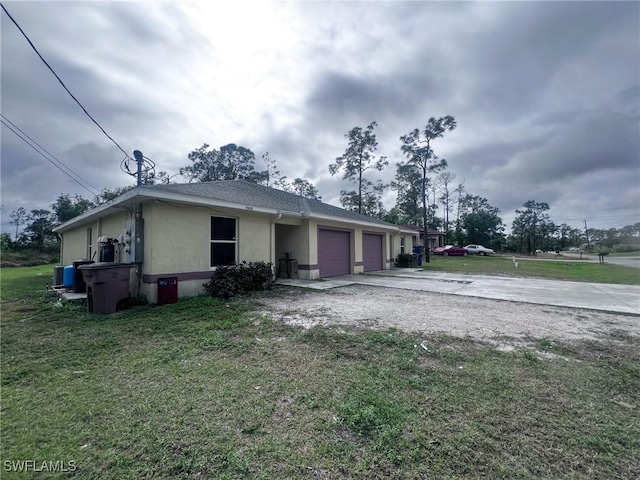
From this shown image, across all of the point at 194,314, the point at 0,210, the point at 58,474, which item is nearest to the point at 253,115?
the point at 194,314

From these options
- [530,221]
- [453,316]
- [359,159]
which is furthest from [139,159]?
[530,221]

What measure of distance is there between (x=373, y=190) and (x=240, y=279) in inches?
1158

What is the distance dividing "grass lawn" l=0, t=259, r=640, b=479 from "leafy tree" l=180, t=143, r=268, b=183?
28932 millimetres

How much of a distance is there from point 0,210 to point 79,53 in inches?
1731

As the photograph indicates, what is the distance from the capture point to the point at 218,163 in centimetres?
3091

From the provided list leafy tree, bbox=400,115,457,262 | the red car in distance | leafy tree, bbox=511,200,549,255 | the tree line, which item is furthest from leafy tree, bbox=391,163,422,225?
leafy tree, bbox=511,200,549,255

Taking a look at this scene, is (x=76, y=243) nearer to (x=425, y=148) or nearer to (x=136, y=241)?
(x=136, y=241)

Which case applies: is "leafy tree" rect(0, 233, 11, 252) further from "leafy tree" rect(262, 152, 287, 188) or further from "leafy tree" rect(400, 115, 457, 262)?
"leafy tree" rect(400, 115, 457, 262)

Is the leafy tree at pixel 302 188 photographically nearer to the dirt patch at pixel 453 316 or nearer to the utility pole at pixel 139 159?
the utility pole at pixel 139 159

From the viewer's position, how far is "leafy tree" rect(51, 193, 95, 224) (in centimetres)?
2845

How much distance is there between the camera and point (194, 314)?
5.70 m

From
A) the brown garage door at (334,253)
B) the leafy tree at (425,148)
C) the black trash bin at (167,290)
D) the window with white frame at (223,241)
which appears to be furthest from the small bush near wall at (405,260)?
the black trash bin at (167,290)

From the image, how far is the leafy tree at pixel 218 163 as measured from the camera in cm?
3089

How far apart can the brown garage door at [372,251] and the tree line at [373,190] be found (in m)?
10.5
